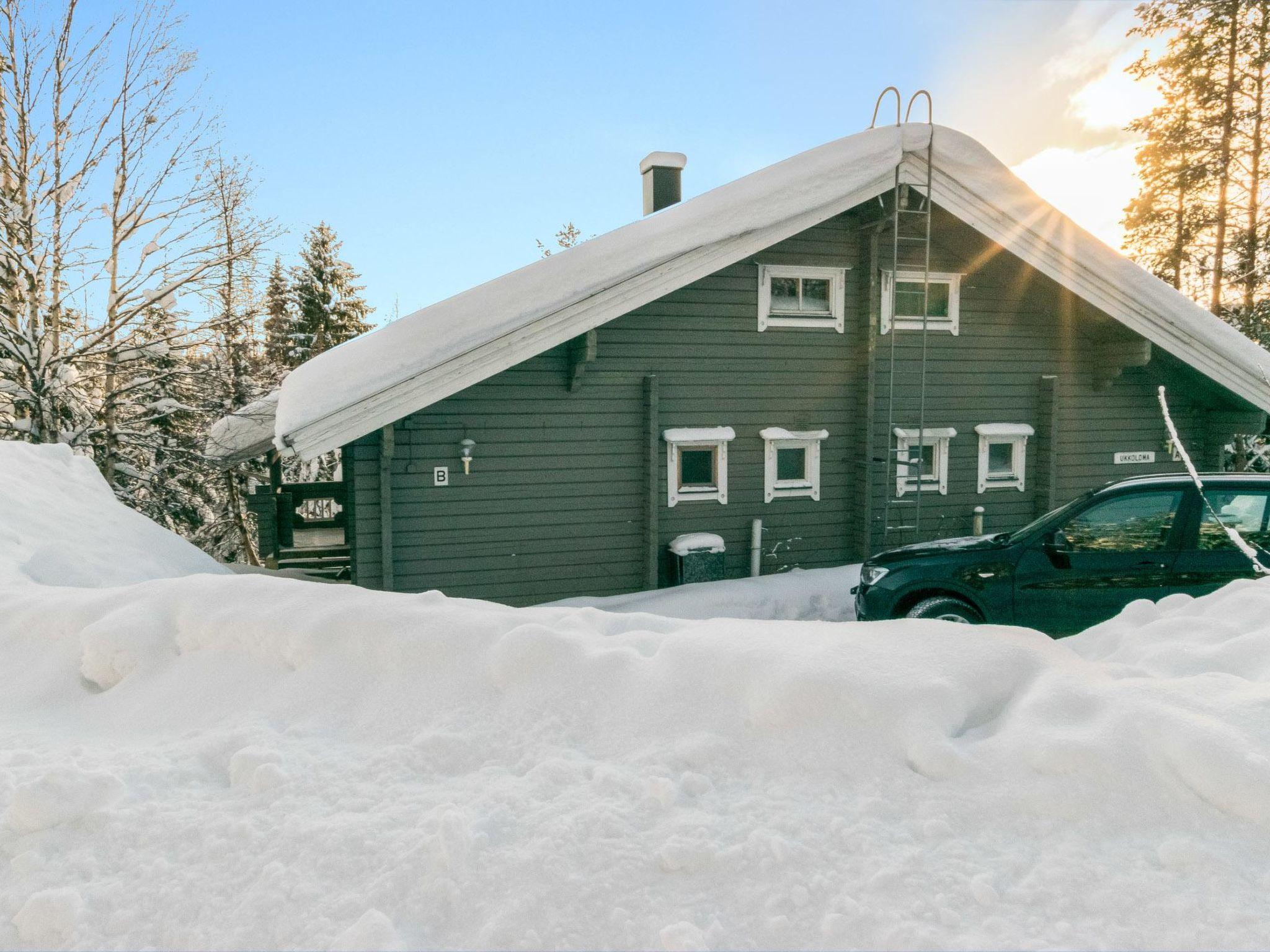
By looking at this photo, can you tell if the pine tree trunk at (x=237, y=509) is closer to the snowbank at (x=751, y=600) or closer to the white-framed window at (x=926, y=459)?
the snowbank at (x=751, y=600)

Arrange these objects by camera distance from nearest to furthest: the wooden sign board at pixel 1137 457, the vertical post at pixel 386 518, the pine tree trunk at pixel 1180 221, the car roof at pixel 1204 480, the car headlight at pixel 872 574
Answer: the car roof at pixel 1204 480, the car headlight at pixel 872 574, the vertical post at pixel 386 518, the wooden sign board at pixel 1137 457, the pine tree trunk at pixel 1180 221

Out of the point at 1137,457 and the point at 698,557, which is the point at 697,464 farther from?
the point at 1137,457

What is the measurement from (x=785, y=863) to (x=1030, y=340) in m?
11.7

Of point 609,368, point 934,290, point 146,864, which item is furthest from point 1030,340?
point 146,864

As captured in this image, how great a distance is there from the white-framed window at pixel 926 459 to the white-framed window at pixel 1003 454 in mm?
563

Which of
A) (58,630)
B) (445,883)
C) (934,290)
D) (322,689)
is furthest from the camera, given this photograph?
(934,290)

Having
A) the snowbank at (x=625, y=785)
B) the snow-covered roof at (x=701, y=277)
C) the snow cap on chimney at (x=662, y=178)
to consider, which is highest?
the snow cap on chimney at (x=662, y=178)

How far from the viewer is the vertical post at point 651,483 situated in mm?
10508

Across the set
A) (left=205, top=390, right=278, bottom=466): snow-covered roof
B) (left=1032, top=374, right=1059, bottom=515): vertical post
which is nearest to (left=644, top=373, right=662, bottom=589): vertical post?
(left=1032, top=374, right=1059, bottom=515): vertical post

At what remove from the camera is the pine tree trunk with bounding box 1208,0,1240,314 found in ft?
71.1

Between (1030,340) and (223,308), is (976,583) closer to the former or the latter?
(1030,340)

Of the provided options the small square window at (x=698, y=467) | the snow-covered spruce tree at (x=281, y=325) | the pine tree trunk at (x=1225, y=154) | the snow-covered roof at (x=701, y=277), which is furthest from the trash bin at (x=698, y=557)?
the snow-covered spruce tree at (x=281, y=325)

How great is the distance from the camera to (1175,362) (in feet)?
38.9

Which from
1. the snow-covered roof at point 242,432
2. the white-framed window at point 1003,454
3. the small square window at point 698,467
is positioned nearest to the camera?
the small square window at point 698,467
